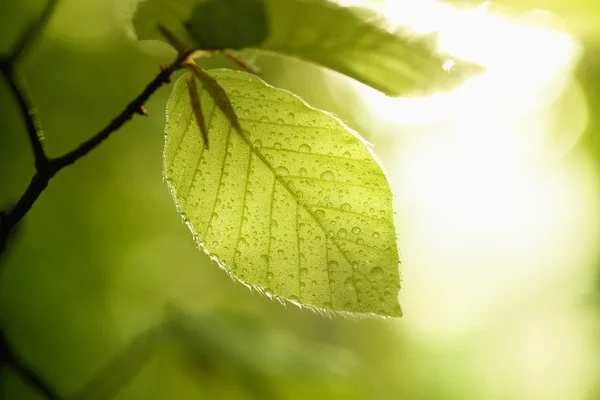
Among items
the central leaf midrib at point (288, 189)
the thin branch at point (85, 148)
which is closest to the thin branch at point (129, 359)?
the thin branch at point (85, 148)

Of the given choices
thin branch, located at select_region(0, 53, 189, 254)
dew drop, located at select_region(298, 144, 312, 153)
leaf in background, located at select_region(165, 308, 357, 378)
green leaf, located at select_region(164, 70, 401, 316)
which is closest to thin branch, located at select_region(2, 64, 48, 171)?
Result: thin branch, located at select_region(0, 53, 189, 254)

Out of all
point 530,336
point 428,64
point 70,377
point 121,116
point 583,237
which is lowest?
point 70,377

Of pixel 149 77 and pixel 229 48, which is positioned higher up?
pixel 149 77

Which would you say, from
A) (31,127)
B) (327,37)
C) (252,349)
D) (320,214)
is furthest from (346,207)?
(252,349)

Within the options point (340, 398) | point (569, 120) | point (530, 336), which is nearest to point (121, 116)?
point (340, 398)

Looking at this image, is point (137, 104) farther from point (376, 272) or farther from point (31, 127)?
point (376, 272)

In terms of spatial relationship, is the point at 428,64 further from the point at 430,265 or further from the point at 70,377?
the point at 430,265
